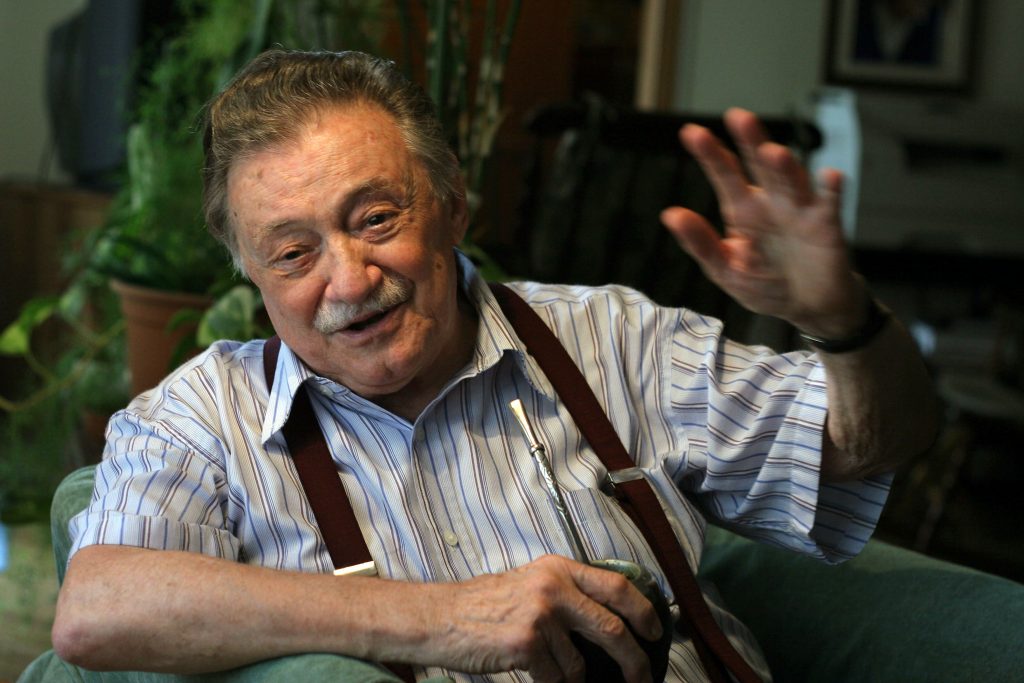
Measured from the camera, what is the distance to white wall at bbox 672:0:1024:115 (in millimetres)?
4605

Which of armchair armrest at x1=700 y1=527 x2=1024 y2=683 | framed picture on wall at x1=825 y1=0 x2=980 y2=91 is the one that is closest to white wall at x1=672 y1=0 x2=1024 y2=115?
framed picture on wall at x1=825 y1=0 x2=980 y2=91

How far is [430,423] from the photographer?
1.31m

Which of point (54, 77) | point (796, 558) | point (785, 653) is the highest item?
point (54, 77)

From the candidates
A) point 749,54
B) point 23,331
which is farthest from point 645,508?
point 749,54

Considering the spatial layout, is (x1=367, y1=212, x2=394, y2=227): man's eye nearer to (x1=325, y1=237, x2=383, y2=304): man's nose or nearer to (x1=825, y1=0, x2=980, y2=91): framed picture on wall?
(x1=325, y1=237, x2=383, y2=304): man's nose

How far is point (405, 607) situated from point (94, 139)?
302 centimetres

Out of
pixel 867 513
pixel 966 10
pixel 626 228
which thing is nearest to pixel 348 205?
pixel 867 513

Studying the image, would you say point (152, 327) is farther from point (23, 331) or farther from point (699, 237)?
point (699, 237)

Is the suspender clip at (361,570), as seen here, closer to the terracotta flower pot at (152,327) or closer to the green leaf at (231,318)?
the green leaf at (231,318)

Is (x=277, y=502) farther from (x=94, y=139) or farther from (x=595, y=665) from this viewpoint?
(x=94, y=139)

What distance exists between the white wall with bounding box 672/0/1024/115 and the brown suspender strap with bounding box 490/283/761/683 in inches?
137

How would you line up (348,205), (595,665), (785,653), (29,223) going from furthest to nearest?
(29,223)
(785,653)
(348,205)
(595,665)

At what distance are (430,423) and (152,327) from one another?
1.08 m

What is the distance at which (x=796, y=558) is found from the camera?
154 centimetres
